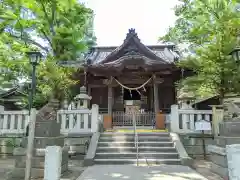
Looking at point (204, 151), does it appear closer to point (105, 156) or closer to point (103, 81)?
point (105, 156)

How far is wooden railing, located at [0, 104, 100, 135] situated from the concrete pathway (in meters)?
2.52

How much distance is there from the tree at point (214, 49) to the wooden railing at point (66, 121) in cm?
475

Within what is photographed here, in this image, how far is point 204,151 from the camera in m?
8.83

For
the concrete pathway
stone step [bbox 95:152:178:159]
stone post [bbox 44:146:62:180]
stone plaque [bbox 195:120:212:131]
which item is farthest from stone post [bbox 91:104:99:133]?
stone post [bbox 44:146:62:180]

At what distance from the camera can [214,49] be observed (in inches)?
352

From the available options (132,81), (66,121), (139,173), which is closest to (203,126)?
(139,173)

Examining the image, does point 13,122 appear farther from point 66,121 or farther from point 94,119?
point 94,119

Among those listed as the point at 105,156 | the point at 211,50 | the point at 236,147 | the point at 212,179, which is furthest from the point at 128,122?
the point at 236,147

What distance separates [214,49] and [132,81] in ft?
20.3

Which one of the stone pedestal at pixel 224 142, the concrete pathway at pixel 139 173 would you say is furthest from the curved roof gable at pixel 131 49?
the stone pedestal at pixel 224 142

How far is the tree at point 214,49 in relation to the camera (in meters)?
8.79

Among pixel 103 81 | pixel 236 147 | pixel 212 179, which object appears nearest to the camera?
pixel 236 147

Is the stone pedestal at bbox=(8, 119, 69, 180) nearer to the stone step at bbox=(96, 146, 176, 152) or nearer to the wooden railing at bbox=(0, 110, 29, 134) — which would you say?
the stone step at bbox=(96, 146, 176, 152)

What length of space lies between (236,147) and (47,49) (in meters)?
11.8
